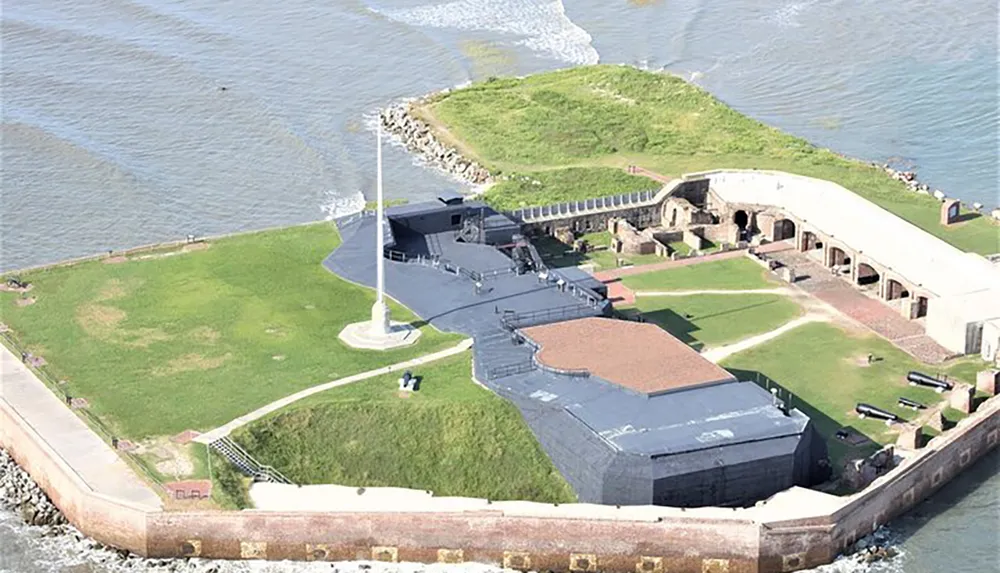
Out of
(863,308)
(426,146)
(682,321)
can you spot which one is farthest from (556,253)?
(426,146)

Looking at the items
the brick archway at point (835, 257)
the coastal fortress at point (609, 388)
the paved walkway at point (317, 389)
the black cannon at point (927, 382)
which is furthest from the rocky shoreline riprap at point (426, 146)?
the black cannon at point (927, 382)

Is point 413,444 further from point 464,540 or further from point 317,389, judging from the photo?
point 464,540

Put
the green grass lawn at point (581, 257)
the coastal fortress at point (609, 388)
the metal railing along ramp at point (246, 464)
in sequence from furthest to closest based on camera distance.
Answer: the green grass lawn at point (581, 257) < the metal railing along ramp at point (246, 464) < the coastal fortress at point (609, 388)

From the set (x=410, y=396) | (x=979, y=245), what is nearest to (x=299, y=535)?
(x=410, y=396)

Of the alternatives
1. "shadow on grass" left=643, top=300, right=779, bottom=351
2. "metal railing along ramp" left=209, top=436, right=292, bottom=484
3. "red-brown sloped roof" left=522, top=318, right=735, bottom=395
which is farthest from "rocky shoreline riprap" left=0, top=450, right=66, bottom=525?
"shadow on grass" left=643, top=300, right=779, bottom=351

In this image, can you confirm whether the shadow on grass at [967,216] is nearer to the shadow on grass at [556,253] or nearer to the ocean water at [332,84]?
the ocean water at [332,84]

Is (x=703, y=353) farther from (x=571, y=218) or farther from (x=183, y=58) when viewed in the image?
(x=183, y=58)
